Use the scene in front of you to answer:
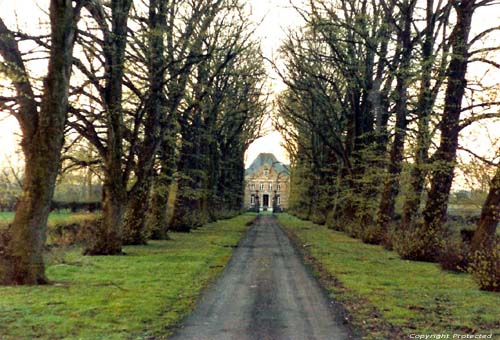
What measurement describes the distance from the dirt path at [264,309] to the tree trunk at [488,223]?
5058mm

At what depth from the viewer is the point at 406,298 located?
10703 mm

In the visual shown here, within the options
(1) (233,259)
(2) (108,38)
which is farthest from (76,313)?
(2) (108,38)

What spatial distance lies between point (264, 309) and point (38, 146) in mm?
5937

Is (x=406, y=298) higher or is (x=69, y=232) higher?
(x=69, y=232)

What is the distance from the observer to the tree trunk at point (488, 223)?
1422cm

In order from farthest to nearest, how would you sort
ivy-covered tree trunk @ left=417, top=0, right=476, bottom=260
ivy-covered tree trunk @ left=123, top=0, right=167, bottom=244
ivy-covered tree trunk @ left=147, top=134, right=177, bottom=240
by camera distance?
ivy-covered tree trunk @ left=147, top=134, right=177, bottom=240 < ivy-covered tree trunk @ left=123, top=0, right=167, bottom=244 < ivy-covered tree trunk @ left=417, top=0, right=476, bottom=260

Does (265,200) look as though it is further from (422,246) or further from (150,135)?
(422,246)

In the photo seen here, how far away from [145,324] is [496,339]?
16.8 ft

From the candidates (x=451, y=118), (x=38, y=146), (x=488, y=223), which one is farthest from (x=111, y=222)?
(x=488, y=223)

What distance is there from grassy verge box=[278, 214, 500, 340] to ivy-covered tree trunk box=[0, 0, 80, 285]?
6.48 m

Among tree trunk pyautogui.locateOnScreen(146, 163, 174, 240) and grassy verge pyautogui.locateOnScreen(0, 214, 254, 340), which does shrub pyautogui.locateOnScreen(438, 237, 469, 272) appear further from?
tree trunk pyautogui.locateOnScreen(146, 163, 174, 240)

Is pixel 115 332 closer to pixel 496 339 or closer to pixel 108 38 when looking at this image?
pixel 496 339

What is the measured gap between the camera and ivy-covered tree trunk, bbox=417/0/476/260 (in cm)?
1659

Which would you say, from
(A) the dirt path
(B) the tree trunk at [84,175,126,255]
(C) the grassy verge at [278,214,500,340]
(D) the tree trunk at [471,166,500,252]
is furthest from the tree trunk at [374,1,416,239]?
(B) the tree trunk at [84,175,126,255]
